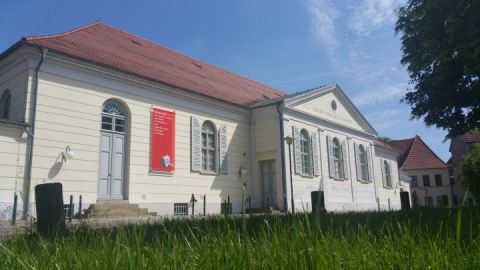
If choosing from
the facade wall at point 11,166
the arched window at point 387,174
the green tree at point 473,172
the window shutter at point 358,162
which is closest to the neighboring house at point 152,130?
the facade wall at point 11,166

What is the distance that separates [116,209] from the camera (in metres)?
14.5

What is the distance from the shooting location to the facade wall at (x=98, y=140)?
13.8 meters

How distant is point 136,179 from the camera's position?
16.0 meters

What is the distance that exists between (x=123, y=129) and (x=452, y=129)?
12585 mm

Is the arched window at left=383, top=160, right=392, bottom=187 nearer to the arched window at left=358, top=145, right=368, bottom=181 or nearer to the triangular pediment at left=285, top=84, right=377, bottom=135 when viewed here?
the triangular pediment at left=285, top=84, right=377, bottom=135

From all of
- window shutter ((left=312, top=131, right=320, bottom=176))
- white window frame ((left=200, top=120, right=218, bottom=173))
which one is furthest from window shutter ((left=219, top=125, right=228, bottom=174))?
window shutter ((left=312, top=131, right=320, bottom=176))

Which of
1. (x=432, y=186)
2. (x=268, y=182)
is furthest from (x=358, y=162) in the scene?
(x=432, y=186)

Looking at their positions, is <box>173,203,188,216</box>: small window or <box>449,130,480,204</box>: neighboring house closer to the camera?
<box>173,203,188,216</box>: small window

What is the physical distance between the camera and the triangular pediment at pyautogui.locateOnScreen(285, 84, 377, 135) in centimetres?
2389

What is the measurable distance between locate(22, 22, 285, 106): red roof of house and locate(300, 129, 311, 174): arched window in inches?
140

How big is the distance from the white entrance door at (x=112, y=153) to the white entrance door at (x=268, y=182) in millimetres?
8428

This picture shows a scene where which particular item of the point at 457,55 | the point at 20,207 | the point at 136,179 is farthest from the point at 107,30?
the point at 457,55

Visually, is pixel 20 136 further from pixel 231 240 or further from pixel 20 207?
pixel 231 240

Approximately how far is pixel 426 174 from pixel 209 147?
144ft
